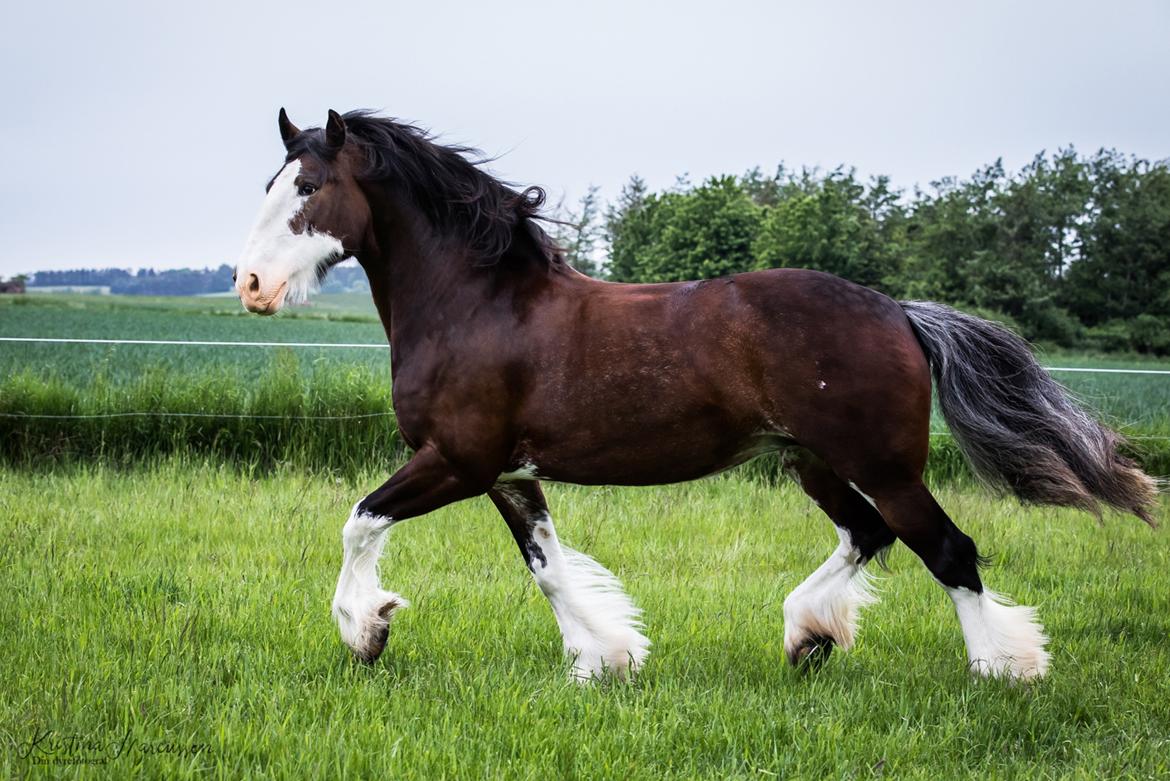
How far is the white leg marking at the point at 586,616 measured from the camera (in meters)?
4.18

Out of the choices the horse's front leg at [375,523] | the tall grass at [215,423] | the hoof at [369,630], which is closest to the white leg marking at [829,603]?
the horse's front leg at [375,523]

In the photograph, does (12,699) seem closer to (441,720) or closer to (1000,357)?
(441,720)

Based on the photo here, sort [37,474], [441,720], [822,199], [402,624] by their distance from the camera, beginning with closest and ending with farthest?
[441,720], [402,624], [37,474], [822,199]

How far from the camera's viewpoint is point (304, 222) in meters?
3.89

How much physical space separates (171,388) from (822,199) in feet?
81.2

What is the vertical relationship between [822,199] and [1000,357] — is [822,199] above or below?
above

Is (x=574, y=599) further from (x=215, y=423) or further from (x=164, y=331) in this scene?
(x=164, y=331)

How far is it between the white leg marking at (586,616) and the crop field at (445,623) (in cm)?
12

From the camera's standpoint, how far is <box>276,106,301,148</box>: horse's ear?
4141 mm

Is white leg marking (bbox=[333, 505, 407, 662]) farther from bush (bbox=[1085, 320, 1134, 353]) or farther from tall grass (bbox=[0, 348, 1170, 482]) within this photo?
bush (bbox=[1085, 320, 1134, 353])

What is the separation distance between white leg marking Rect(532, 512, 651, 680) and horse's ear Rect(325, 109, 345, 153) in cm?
172

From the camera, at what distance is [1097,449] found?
4039mm

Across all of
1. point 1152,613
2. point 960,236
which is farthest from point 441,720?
point 960,236

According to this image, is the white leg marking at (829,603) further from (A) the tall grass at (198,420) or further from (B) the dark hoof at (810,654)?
(A) the tall grass at (198,420)
